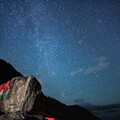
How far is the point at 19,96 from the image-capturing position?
7.04m

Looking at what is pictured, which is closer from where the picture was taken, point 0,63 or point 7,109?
point 7,109

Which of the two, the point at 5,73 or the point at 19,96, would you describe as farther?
the point at 5,73

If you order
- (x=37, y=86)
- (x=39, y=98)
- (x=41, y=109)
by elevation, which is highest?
(x=37, y=86)

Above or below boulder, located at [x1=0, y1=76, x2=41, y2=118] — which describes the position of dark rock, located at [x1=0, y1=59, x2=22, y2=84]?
above

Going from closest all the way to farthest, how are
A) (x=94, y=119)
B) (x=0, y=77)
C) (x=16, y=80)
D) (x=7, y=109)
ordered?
(x=7, y=109) → (x=16, y=80) → (x=0, y=77) → (x=94, y=119)

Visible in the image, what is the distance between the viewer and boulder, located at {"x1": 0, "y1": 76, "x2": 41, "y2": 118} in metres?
6.93

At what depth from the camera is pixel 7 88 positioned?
7.57 metres

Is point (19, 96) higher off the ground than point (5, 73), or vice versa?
point (5, 73)

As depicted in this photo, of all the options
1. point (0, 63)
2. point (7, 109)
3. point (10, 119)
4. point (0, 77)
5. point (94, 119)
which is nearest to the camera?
point (10, 119)

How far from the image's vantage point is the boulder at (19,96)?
693 centimetres

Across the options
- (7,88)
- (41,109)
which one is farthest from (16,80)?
(41,109)

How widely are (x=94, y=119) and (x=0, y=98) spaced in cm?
6116

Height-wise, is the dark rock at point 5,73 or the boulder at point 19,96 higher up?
the dark rock at point 5,73

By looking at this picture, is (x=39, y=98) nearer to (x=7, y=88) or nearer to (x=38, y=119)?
(x=38, y=119)
